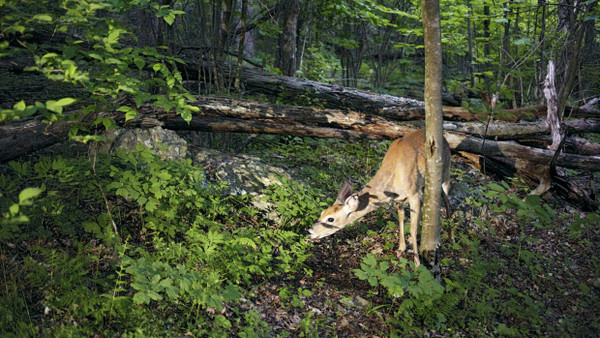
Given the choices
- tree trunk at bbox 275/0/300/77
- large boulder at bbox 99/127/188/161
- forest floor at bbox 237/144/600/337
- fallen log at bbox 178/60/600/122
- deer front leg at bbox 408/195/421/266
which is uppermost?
tree trunk at bbox 275/0/300/77

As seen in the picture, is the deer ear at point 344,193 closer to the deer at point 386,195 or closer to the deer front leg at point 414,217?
the deer at point 386,195

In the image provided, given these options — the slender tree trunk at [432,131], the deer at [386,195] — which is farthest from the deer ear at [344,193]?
the slender tree trunk at [432,131]

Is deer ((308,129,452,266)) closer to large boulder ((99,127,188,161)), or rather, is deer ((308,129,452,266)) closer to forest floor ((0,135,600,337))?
forest floor ((0,135,600,337))

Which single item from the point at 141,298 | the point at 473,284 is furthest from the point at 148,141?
the point at 473,284

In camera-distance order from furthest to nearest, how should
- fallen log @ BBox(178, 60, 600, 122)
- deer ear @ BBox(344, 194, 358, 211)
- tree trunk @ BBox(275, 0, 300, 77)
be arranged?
tree trunk @ BBox(275, 0, 300, 77)
fallen log @ BBox(178, 60, 600, 122)
deer ear @ BBox(344, 194, 358, 211)

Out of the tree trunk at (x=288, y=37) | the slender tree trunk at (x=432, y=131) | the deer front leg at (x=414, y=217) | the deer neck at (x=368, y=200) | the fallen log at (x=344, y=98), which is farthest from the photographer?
the tree trunk at (x=288, y=37)

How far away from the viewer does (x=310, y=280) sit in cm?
480

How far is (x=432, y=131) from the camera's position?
4.19m

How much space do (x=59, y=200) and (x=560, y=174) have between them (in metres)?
8.10

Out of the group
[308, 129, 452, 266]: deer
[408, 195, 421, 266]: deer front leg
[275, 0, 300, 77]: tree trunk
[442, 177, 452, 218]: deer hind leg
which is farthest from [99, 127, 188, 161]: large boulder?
[275, 0, 300, 77]: tree trunk

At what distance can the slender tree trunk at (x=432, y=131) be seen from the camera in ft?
13.2

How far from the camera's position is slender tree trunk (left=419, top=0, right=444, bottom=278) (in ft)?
13.2

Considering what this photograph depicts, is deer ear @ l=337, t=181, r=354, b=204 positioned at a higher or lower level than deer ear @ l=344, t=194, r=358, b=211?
higher

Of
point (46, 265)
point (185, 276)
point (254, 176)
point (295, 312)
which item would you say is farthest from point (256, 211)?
point (46, 265)
